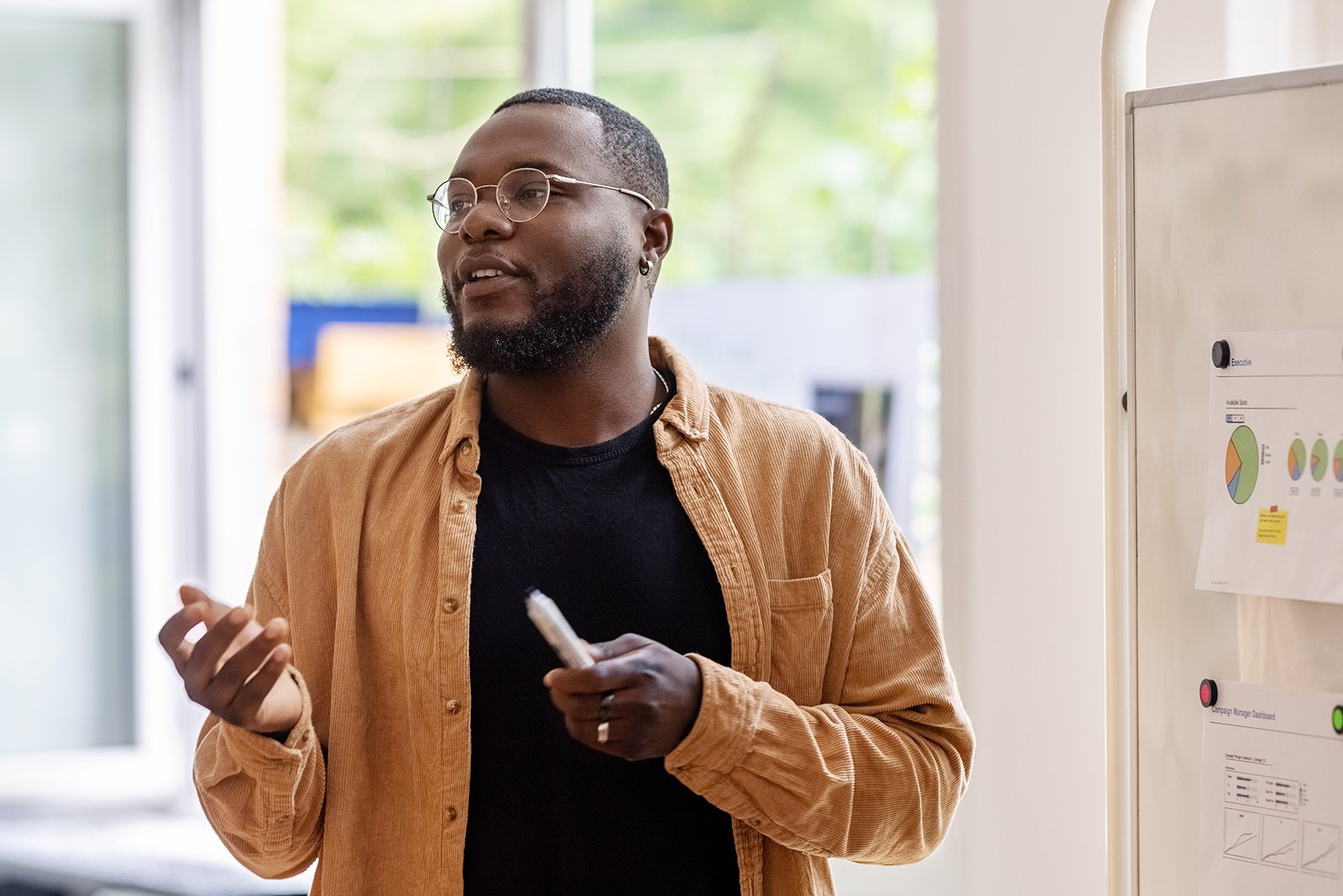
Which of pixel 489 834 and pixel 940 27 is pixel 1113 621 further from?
pixel 940 27

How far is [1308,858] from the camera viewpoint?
1.43m

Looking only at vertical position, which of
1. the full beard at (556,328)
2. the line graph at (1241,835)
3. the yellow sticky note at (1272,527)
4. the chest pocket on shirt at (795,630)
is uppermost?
the full beard at (556,328)

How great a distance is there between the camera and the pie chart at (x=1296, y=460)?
4.73 ft

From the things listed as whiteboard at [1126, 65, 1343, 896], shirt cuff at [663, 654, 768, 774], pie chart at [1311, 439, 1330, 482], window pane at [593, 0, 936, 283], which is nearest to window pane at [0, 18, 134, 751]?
window pane at [593, 0, 936, 283]

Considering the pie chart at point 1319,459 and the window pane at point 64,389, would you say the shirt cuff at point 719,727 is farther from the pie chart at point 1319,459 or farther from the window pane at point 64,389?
the window pane at point 64,389

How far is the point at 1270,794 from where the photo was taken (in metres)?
1.47

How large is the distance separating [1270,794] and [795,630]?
0.58m

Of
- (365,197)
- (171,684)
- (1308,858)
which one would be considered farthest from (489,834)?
(365,197)

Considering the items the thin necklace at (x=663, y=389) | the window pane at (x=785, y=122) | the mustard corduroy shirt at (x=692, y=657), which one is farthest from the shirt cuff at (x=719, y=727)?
the window pane at (x=785, y=122)

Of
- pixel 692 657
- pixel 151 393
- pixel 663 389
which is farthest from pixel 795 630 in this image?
pixel 151 393

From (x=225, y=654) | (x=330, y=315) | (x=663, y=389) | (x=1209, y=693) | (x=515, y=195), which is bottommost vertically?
(x=1209, y=693)

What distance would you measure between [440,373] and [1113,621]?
291 centimetres

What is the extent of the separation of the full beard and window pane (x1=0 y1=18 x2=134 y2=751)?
8.20ft

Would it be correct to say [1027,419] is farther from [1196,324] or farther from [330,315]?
[330,315]
